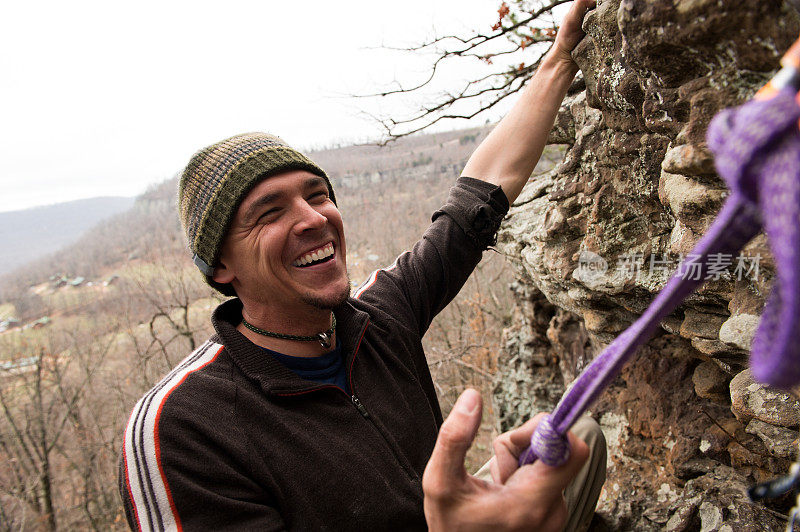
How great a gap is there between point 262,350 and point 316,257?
0.55m

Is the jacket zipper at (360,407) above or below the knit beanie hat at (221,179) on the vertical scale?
below

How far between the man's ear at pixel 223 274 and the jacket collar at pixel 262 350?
0.13 m

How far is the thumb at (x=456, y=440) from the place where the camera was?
3.59 ft

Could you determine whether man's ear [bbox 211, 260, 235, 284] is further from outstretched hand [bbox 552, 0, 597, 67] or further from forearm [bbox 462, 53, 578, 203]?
outstretched hand [bbox 552, 0, 597, 67]

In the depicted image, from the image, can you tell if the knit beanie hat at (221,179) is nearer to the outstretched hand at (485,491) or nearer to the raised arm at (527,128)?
the raised arm at (527,128)

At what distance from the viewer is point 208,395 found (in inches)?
75.8

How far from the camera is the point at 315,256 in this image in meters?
2.34

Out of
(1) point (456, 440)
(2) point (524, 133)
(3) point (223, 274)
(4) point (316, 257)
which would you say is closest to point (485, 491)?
(1) point (456, 440)

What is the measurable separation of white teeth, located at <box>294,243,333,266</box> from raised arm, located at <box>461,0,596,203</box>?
1.06m

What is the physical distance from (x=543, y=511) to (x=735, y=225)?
847 millimetres

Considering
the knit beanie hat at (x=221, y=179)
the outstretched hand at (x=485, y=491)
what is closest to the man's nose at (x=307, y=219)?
the knit beanie hat at (x=221, y=179)

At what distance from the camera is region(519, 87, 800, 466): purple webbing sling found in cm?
73

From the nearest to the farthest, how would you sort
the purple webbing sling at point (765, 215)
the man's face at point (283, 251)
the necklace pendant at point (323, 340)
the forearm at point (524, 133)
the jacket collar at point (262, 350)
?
the purple webbing sling at point (765, 215) → the jacket collar at point (262, 350) → the man's face at point (283, 251) → the necklace pendant at point (323, 340) → the forearm at point (524, 133)

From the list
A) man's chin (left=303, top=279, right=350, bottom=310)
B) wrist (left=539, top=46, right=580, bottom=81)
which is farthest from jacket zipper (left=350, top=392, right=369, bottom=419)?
wrist (left=539, top=46, right=580, bottom=81)
